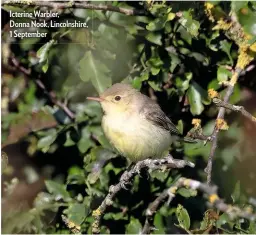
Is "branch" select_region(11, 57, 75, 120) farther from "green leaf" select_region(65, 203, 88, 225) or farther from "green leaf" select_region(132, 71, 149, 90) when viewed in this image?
"green leaf" select_region(65, 203, 88, 225)

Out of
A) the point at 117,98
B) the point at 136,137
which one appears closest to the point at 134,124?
the point at 136,137

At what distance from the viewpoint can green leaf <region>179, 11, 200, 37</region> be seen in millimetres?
3854

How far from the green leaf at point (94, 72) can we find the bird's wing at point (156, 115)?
334 millimetres

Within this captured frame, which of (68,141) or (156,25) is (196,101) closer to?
Answer: (156,25)

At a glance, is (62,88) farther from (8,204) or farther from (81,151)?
(8,204)

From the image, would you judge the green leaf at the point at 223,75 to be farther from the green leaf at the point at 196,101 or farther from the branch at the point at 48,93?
the branch at the point at 48,93

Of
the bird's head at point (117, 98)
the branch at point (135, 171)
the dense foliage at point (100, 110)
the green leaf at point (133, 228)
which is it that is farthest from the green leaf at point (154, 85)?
the green leaf at point (133, 228)

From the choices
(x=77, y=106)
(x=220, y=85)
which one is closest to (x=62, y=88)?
(x=77, y=106)

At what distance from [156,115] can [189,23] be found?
0.79m

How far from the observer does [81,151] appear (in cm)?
445

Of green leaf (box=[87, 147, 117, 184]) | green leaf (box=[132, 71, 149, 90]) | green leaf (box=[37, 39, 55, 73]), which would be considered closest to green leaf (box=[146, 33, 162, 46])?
green leaf (box=[132, 71, 149, 90])

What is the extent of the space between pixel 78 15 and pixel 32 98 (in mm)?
788

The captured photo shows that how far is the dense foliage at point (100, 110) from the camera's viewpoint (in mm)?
4199

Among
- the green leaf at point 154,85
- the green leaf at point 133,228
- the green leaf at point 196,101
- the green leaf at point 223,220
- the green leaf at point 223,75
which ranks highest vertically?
the green leaf at point 223,75
